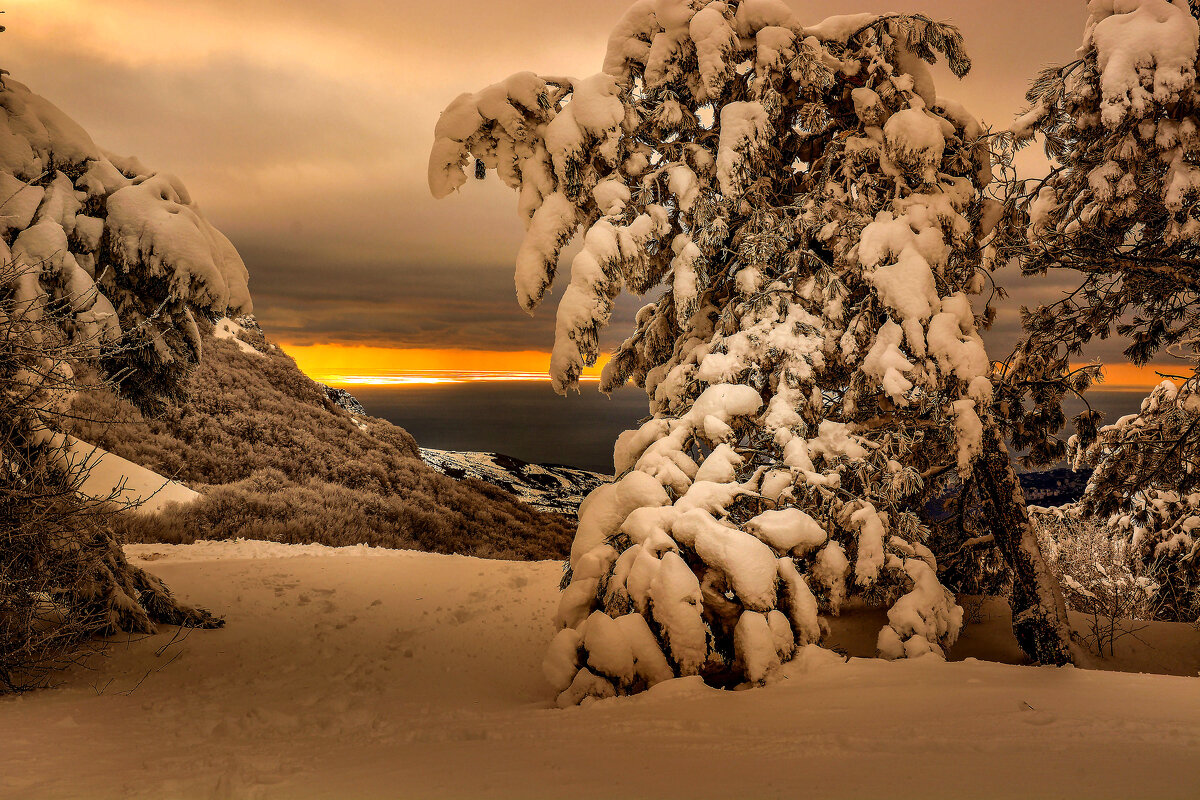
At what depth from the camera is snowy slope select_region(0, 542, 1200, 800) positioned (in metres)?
2.55

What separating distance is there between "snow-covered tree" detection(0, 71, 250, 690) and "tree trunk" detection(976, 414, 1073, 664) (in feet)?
24.0

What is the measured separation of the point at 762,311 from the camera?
5.79 meters

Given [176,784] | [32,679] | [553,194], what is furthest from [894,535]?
[32,679]

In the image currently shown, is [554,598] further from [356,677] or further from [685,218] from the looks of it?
[685,218]

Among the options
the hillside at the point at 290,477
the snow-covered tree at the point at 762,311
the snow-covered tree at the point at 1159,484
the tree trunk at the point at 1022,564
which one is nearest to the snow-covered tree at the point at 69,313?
the snow-covered tree at the point at 762,311

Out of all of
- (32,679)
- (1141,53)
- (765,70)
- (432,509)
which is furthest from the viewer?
(432,509)

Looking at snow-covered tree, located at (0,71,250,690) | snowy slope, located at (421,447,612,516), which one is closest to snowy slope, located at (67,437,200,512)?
snow-covered tree, located at (0,71,250,690)

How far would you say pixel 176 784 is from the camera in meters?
3.12

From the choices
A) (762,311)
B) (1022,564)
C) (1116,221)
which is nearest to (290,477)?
(762,311)

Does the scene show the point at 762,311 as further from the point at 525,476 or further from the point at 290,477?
the point at 525,476

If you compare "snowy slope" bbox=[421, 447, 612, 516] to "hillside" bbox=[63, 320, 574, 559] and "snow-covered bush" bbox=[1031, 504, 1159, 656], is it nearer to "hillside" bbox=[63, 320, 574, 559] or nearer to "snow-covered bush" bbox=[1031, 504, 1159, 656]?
"hillside" bbox=[63, 320, 574, 559]

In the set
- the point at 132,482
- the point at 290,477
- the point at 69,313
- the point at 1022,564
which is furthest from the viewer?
the point at 290,477

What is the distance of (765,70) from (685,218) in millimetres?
1582

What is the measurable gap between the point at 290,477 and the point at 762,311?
660 inches
